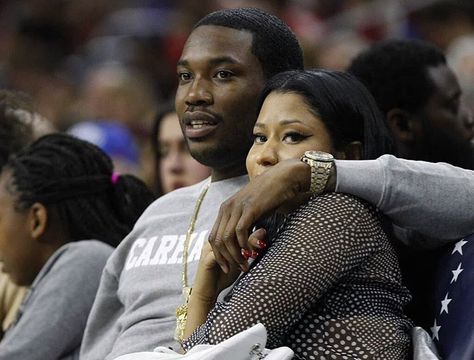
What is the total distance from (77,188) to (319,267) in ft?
5.55

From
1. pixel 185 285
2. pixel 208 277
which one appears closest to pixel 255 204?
pixel 208 277

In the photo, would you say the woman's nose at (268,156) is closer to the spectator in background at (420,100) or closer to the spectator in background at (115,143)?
the spectator in background at (420,100)

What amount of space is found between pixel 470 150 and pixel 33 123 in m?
1.84

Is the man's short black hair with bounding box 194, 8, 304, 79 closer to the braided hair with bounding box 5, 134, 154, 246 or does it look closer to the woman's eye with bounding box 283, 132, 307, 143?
the woman's eye with bounding box 283, 132, 307, 143

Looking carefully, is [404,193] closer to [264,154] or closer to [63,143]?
[264,154]

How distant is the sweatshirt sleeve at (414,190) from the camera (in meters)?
2.92

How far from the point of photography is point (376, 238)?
290cm

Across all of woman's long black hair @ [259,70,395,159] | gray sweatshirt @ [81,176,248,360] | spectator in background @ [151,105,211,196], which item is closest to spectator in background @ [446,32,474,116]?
spectator in background @ [151,105,211,196]

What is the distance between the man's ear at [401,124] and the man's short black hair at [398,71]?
0.8 inches

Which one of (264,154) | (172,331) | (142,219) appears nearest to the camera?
(264,154)

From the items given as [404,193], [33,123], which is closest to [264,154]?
[404,193]

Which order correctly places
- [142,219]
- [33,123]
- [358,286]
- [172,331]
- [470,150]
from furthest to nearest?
1. [33,123]
2. [470,150]
3. [142,219]
4. [172,331]
5. [358,286]

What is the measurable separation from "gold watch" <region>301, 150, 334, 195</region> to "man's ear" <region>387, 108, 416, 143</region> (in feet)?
4.42

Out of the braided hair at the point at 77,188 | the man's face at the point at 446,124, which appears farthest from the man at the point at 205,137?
the man's face at the point at 446,124
